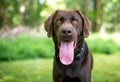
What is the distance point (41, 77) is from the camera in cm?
1059

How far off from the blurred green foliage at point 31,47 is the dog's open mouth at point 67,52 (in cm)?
894

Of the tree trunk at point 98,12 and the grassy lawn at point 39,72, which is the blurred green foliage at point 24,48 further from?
the tree trunk at point 98,12

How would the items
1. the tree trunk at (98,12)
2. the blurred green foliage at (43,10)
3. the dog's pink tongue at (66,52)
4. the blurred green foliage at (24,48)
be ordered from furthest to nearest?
the blurred green foliage at (43,10) → the tree trunk at (98,12) → the blurred green foliage at (24,48) → the dog's pink tongue at (66,52)

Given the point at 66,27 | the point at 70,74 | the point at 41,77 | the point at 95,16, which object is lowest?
the point at 95,16

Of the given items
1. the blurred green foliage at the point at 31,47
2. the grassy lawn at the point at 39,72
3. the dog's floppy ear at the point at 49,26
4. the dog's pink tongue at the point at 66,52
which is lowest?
the blurred green foliage at the point at 31,47

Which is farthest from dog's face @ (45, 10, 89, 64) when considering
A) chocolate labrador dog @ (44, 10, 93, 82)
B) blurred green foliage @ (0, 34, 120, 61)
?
blurred green foliage @ (0, 34, 120, 61)

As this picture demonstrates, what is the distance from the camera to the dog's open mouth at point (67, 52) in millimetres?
6402

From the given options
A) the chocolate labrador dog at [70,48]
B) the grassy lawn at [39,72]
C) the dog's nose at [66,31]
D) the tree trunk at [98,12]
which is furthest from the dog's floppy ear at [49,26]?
the tree trunk at [98,12]

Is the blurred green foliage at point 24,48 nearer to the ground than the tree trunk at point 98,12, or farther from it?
farther from it

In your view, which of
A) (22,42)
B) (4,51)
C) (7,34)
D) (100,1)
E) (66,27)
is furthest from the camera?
(100,1)

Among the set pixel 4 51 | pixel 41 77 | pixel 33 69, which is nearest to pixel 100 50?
pixel 4 51

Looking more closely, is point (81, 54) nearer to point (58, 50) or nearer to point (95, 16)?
point (58, 50)

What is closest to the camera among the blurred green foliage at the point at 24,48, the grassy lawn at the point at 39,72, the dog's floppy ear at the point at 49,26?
the dog's floppy ear at the point at 49,26

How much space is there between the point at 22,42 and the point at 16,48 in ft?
3.74
